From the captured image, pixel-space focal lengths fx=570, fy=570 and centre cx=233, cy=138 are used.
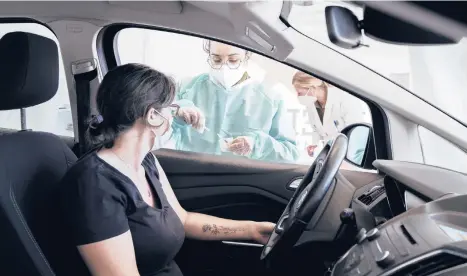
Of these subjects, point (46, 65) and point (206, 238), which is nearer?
point (46, 65)

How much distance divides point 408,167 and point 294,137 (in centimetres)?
124

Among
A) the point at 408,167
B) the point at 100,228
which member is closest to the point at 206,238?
the point at 100,228

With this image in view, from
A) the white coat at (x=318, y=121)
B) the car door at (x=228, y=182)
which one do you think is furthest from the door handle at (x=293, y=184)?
the white coat at (x=318, y=121)

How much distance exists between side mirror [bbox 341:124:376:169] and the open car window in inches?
8.9

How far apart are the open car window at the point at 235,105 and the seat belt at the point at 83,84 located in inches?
6.6

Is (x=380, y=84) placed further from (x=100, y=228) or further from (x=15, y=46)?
(x=15, y=46)

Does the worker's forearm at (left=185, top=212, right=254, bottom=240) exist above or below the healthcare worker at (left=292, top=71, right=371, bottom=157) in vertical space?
below

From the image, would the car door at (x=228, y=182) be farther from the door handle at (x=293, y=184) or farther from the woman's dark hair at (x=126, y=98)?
the woman's dark hair at (x=126, y=98)

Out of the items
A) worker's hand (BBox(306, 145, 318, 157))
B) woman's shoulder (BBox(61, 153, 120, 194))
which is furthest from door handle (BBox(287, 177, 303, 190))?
woman's shoulder (BBox(61, 153, 120, 194))

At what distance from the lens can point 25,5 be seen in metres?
1.97

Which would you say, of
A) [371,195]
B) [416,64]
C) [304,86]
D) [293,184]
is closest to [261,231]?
[293,184]

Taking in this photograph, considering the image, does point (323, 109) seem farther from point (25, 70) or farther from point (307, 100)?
point (25, 70)

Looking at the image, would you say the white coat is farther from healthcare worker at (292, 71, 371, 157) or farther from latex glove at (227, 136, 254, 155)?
latex glove at (227, 136, 254, 155)

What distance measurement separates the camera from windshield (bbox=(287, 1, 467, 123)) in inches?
59.9
